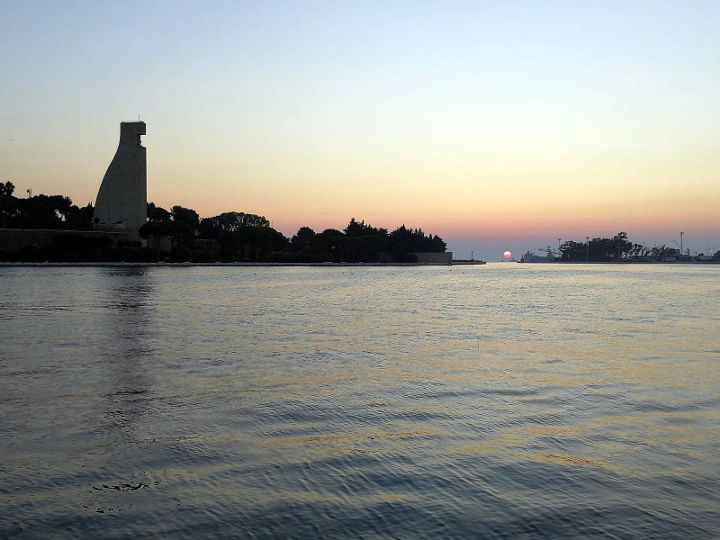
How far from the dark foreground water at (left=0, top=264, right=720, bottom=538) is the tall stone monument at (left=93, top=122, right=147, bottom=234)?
137469 mm

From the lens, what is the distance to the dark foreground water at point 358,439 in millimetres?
5969

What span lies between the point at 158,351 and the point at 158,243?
437ft

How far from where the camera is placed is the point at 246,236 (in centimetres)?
16475

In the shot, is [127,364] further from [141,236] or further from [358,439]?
[141,236]

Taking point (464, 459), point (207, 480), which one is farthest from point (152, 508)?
point (464, 459)

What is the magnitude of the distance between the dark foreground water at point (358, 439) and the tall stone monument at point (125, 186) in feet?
451

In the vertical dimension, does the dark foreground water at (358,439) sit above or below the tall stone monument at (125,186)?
below

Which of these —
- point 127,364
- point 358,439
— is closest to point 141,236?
point 127,364

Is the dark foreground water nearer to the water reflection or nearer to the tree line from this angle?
the water reflection

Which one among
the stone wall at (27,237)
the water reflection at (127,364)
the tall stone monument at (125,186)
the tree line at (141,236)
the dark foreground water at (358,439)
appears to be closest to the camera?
the dark foreground water at (358,439)

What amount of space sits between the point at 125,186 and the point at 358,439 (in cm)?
15187

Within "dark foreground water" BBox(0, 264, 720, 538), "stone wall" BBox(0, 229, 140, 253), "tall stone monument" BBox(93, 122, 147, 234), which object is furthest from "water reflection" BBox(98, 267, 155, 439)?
"tall stone monument" BBox(93, 122, 147, 234)

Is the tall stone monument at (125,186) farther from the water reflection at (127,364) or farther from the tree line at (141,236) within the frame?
the water reflection at (127,364)

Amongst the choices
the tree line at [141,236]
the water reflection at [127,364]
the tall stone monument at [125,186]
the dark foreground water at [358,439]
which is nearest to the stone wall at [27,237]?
the tree line at [141,236]
